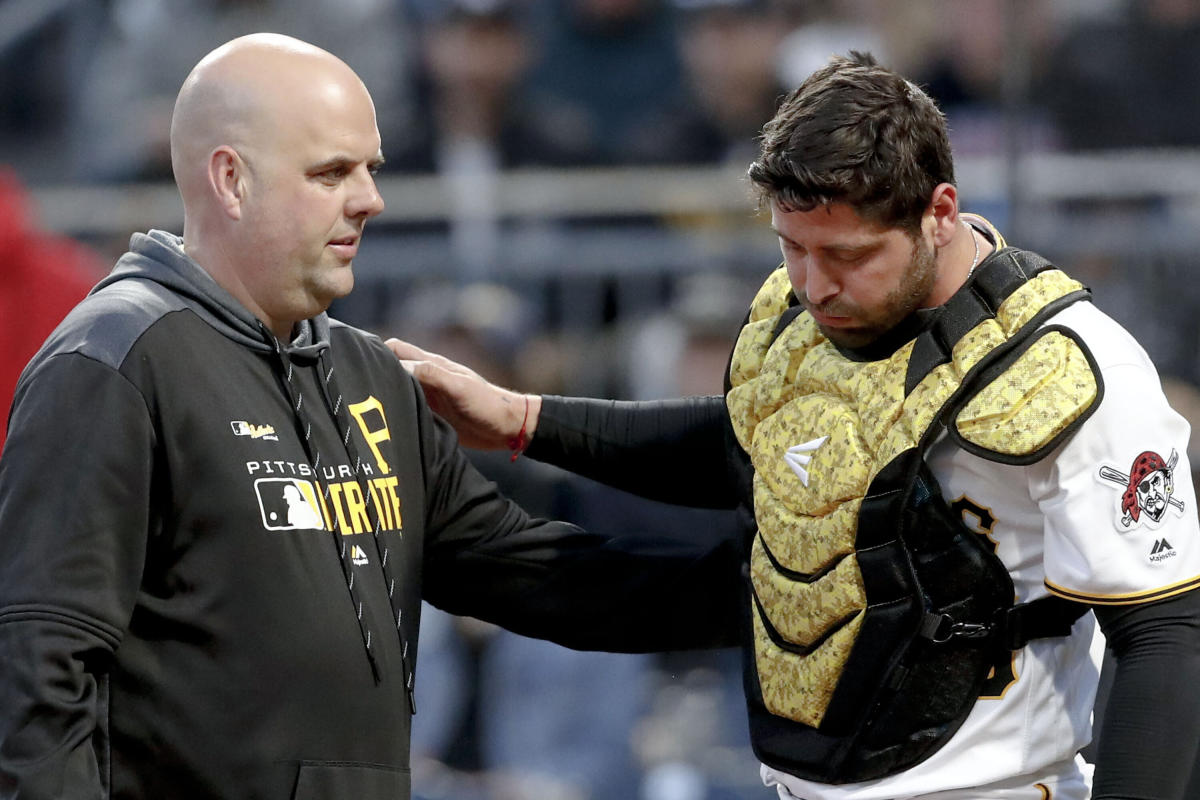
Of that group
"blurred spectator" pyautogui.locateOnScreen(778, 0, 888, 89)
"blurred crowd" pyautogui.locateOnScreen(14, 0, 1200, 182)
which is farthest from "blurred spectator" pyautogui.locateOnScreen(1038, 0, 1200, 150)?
"blurred spectator" pyautogui.locateOnScreen(778, 0, 888, 89)

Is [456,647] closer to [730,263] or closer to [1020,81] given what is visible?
[730,263]

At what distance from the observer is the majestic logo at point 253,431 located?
2535 mm

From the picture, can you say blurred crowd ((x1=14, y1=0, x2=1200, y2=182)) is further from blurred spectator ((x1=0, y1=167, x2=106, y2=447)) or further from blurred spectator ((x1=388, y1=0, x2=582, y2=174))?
blurred spectator ((x1=0, y1=167, x2=106, y2=447))

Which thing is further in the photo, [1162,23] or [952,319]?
[1162,23]

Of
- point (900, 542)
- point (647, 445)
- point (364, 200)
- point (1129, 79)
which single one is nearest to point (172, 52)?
point (1129, 79)

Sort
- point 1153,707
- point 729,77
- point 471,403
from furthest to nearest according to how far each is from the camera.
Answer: point 729,77 → point 471,403 → point 1153,707

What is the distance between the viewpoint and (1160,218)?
6234 mm

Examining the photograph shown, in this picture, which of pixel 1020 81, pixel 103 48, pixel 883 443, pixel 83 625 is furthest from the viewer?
pixel 103 48

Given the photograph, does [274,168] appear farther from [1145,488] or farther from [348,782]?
[1145,488]

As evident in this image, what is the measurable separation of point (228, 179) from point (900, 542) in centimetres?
119

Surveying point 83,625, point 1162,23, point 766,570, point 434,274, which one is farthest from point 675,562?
point 1162,23

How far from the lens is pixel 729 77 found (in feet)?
23.1

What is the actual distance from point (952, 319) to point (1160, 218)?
13.1 ft

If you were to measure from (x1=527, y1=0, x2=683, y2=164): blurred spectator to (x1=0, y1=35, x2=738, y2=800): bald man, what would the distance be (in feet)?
15.2
